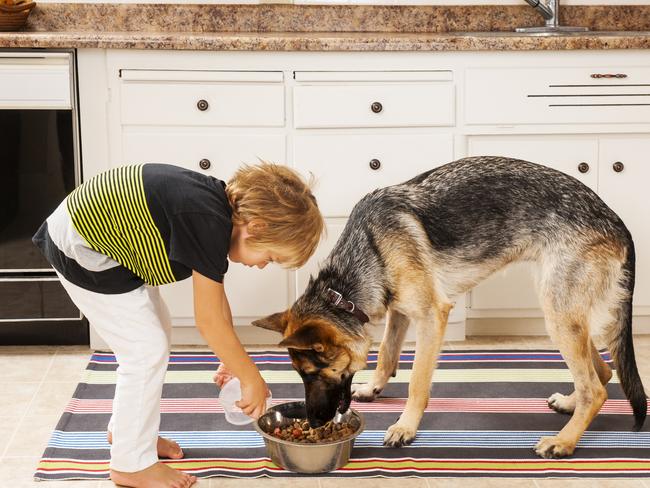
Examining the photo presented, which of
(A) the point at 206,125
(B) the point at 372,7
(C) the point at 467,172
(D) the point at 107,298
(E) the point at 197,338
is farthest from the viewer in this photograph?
(B) the point at 372,7

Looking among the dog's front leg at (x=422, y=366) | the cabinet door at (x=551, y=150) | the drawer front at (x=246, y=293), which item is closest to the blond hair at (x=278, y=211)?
the dog's front leg at (x=422, y=366)

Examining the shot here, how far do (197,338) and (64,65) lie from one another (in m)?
1.16

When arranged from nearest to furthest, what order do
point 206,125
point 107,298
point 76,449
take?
point 107,298, point 76,449, point 206,125

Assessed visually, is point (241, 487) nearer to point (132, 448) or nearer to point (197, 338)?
point (132, 448)

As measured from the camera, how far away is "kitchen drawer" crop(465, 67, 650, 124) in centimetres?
353

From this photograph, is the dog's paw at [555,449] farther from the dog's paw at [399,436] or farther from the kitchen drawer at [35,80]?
the kitchen drawer at [35,80]

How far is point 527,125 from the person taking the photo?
357 centimetres

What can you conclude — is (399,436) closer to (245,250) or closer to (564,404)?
(564,404)

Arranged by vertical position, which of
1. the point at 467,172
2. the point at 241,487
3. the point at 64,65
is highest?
the point at 64,65

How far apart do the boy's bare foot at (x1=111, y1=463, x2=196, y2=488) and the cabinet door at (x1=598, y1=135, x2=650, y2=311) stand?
200 centimetres

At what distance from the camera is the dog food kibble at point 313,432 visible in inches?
106

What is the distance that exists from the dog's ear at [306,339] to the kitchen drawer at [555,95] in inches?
53.0

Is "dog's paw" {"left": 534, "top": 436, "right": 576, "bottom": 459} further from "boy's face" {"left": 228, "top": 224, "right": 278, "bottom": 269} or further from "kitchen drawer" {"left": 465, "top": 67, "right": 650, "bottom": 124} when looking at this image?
"kitchen drawer" {"left": 465, "top": 67, "right": 650, "bottom": 124}

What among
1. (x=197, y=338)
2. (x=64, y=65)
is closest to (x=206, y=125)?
(x=64, y=65)
